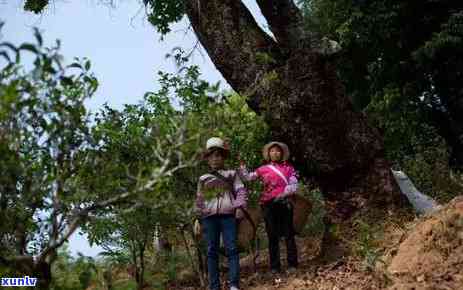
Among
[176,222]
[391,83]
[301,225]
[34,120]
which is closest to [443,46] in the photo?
[391,83]

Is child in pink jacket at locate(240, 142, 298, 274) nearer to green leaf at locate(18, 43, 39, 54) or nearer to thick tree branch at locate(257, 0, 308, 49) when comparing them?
thick tree branch at locate(257, 0, 308, 49)

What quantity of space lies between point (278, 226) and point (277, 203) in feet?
1.00

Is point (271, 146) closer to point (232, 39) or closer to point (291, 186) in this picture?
point (291, 186)

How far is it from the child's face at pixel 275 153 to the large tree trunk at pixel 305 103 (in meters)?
0.83

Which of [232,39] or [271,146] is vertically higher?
[232,39]

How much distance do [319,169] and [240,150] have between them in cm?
145

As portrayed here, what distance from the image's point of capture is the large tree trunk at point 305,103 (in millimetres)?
9375

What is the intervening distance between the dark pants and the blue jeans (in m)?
0.94

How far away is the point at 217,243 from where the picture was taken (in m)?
7.62

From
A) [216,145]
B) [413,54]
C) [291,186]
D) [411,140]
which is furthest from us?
[411,140]

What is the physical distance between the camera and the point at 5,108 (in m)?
3.45

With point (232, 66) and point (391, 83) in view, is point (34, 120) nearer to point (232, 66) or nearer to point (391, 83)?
point (232, 66)

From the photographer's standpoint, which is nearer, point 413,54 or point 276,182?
point 276,182

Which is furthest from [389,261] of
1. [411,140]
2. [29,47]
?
[411,140]
